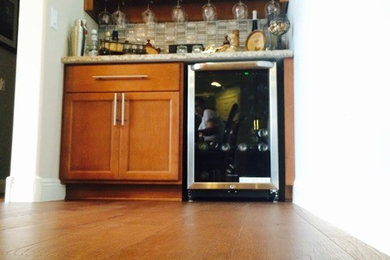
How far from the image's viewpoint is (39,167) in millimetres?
2221

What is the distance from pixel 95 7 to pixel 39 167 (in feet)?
4.06

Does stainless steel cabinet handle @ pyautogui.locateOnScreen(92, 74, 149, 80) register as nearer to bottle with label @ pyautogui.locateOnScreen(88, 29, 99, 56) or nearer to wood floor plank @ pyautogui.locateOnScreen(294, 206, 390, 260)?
bottle with label @ pyautogui.locateOnScreen(88, 29, 99, 56)

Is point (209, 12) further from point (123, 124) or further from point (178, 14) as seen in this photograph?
point (123, 124)

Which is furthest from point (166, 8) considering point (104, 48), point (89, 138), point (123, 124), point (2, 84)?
point (2, 84)

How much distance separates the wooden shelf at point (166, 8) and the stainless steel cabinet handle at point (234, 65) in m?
0.67

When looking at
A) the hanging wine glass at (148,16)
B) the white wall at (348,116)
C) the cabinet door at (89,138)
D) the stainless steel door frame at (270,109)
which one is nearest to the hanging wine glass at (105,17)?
the hanging wine glass at (148,16)

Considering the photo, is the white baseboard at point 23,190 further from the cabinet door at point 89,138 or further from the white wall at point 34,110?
the cabinet door at point 89,138

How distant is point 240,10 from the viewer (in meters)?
2.88

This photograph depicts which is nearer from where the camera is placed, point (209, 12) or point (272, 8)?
point (272, 8)

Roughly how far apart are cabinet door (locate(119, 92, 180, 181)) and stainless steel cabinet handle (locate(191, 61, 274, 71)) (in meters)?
0.20

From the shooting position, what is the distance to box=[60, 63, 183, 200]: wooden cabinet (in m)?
2.41

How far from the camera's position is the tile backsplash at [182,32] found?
2979mm

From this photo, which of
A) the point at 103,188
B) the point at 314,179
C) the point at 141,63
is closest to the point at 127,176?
the point at 103,188

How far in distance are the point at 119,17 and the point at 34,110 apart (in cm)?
108
